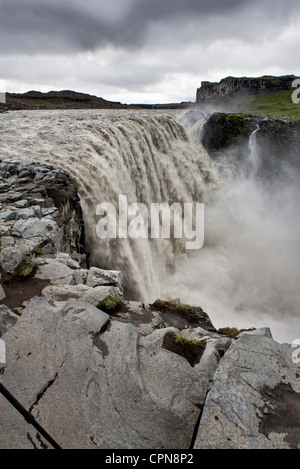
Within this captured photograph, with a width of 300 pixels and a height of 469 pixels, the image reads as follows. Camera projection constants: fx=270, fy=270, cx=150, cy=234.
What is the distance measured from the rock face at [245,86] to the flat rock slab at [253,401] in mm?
95245

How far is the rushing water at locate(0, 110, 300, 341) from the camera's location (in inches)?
639

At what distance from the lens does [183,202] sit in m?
25.8

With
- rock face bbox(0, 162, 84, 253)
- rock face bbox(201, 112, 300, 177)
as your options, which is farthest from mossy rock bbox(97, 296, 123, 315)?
rock face bbox(201, 112, 300, 177)

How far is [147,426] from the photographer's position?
4434 mm

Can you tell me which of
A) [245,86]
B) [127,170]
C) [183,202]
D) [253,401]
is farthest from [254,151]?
[245,86]

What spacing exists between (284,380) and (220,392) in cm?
142

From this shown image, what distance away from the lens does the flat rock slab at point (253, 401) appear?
4160 mm

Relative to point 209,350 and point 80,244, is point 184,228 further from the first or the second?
point 209,350

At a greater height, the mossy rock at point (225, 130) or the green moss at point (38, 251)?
the mossy rock at point (225, 130)
